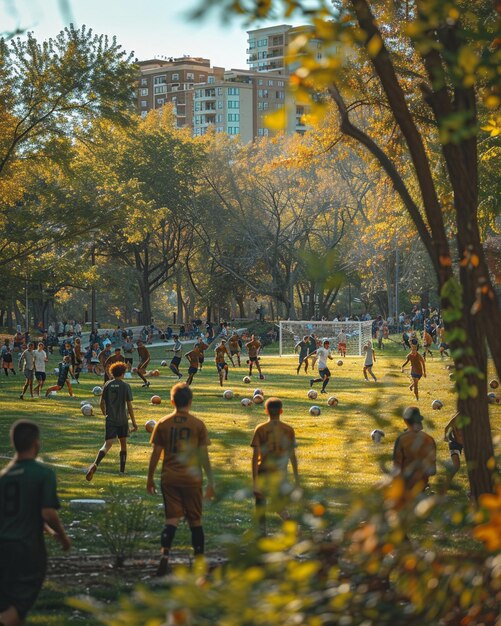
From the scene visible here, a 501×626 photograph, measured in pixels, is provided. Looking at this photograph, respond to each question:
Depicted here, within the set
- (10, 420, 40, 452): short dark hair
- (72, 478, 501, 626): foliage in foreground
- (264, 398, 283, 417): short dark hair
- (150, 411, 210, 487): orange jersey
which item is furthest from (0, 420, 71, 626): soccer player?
(264, 398, 283, 417): short dark hair

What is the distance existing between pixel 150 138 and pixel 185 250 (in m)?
14.7

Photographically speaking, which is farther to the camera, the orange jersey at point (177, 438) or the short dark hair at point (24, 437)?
the orange jersey at point (177, 438)

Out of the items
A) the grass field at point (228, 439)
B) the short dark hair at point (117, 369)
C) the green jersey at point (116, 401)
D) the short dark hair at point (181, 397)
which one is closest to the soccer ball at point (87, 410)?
the grass field at point (228, 439)

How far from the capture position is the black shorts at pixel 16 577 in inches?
270

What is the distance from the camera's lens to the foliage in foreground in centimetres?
375

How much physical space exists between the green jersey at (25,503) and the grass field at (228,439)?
114 cm

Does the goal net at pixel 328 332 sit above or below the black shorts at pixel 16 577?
above

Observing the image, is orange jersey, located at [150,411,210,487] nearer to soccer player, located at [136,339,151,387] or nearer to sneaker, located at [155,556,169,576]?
sneaker, located at [155,556,169,576]

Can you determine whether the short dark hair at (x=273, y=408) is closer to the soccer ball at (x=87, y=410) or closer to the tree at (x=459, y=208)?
the tree at (x=459, y=208)

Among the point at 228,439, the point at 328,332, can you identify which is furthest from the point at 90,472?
the point at 328,332

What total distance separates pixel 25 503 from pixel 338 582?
9.63 ft

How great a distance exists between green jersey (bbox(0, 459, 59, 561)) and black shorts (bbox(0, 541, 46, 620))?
44mm

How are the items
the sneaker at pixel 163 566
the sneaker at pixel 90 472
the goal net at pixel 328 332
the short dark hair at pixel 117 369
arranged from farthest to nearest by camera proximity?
the goal net at pixel 328 332, the sneaker at pixel 90 472, the short dark hair at pixel 117 369, the sneaker at pixel 163 566

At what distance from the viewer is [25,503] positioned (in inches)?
275
